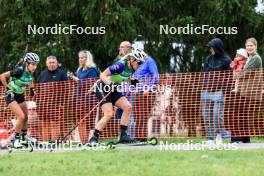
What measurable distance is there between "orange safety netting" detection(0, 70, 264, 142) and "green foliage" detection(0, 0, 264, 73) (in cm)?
374

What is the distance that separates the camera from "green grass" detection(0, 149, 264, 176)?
8.45 meters

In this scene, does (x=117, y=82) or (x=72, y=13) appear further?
(x=72, y=13)

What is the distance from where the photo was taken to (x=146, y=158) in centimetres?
980

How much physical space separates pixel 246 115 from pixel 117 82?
279cm

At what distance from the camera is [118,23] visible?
61.0 feet

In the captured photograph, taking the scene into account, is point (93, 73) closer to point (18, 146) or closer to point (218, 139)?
point (18, 146)

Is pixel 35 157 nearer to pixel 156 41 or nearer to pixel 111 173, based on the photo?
pixel 111 173

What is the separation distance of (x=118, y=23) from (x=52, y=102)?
409 cm

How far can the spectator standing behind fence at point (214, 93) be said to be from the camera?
516 inches

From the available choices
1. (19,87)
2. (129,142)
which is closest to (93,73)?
(19,87)

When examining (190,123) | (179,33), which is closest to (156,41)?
(179,33)

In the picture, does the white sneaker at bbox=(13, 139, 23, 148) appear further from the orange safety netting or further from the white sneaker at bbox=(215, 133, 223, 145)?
the white sneaker at bbox=(215, 133, 223, 145)

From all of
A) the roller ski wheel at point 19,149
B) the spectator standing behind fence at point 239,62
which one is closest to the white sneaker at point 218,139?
the spectator standing behind fence at point 239,62

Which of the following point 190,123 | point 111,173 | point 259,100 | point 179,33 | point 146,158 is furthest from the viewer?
point 179,33
